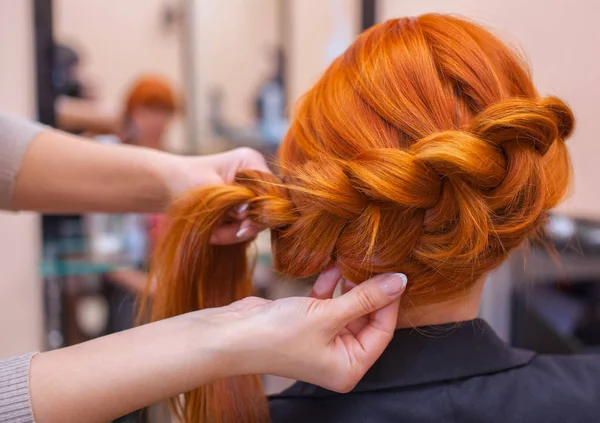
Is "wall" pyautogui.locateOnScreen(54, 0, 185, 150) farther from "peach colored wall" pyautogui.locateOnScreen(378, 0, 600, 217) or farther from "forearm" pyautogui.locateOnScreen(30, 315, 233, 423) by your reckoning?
"forearm" pyautogui.locateOnScreen(30, 315, 233, 423)

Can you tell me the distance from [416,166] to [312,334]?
Answer: 0.87 ft

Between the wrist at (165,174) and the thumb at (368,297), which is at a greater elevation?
the wrist at (165,174)

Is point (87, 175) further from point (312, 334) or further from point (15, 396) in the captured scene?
point (312, 334)

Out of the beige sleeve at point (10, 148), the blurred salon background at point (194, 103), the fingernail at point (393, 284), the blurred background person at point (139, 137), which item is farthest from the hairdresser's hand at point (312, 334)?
the blurred background person at point (139, 137)

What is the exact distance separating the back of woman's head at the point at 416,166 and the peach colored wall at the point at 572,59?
789 millimetres

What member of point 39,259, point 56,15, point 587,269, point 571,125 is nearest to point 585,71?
point 587,269

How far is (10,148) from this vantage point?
1110 mm

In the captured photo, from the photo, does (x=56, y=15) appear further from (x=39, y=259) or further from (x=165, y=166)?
(x=165, y=166)

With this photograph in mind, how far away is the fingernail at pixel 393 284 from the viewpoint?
2.38ft

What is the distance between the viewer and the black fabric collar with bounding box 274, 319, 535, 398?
0.82 m

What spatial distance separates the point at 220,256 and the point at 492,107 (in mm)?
551

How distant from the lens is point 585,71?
1.49m

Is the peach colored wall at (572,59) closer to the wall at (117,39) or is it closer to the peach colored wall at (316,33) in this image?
the peach colored wall at (316,33)

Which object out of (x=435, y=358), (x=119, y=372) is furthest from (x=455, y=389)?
(x=119, y=372)
